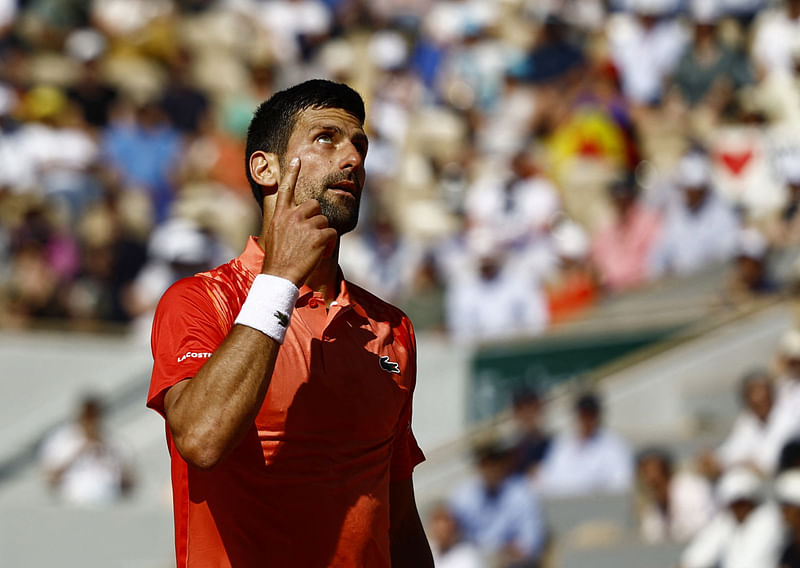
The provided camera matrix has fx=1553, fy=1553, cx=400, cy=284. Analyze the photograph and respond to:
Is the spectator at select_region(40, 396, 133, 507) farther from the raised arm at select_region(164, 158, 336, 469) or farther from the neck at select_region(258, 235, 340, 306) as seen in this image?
the raised arm at select_region(164, 158, 336, 469)

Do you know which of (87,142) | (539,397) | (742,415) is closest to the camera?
(742,415)

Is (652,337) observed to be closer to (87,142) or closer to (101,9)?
(87,142)

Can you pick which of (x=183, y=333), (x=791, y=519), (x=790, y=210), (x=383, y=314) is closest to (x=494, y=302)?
(x=790, y=210)

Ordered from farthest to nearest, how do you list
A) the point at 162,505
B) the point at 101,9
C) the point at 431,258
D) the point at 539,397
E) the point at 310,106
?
the point at 101,9 → the point at 431,258 → the point at 162,505 → the point at 539,397 → the point at 310,106

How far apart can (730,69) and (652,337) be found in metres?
3.29

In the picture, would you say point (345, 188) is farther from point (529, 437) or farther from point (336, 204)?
point (529, 437)

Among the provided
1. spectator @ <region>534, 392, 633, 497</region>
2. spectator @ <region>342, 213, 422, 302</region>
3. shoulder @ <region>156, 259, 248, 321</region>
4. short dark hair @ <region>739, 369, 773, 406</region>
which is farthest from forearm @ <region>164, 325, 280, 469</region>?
spectator @ <region>342, 213, 422, 302</region>

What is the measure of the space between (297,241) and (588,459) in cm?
696

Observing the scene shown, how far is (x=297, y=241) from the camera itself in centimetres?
319

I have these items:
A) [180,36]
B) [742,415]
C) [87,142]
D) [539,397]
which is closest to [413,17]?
[180,36]

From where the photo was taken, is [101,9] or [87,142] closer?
[87,142]

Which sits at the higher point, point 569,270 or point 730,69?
point 730,69

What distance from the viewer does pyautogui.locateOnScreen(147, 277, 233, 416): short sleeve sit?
318 cm

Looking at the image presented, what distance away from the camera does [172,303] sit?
334 cm
